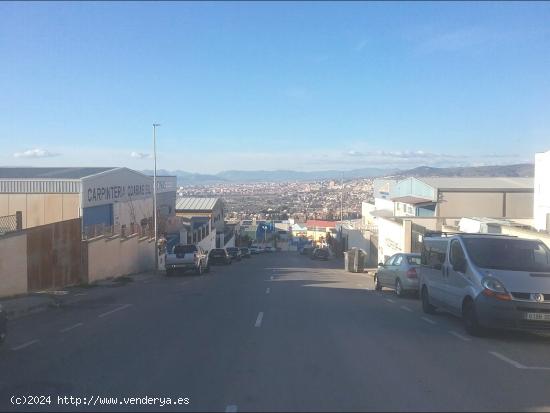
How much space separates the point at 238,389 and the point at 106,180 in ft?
120

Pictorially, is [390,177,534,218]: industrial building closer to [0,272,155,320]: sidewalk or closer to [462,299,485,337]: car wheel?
[0,272,155,320]: sidewalk

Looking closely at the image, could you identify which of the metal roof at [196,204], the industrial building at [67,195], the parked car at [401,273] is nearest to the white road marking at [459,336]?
the parked car at [401,273]

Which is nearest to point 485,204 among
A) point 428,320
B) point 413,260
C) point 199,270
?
point 199,270

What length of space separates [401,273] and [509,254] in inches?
351

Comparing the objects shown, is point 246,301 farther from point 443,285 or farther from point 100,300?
point 443,285

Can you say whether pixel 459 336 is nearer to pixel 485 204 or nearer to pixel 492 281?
pixel 492 281

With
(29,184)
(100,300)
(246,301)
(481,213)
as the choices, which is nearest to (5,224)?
(100,300)

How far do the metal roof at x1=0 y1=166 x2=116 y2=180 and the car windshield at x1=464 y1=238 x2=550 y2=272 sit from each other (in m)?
31.5

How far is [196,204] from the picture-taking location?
9275cm

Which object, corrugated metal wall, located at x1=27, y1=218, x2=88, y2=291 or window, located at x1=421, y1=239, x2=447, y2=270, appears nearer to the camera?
window, located at x1=421, y1=239, x2=447, y2=270

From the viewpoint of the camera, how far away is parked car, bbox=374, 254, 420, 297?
21.0 meters

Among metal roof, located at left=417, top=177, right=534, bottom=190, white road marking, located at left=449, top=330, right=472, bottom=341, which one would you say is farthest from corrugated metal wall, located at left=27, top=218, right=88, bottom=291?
metal roof, located at left=417, top=177, right=534, bottom=190

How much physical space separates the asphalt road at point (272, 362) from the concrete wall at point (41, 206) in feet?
76.9

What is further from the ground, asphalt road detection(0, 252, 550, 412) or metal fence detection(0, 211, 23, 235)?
metal fence detection(0, 211, 23, 235)
